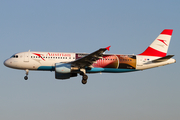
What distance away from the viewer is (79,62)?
44.9 meters

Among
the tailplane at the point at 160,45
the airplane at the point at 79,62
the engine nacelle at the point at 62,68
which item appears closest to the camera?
the engine nacelle at the point at 62,68

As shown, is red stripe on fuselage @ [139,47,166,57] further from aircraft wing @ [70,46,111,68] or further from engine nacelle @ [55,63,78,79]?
engine nacelle @ [55,63,78,79]

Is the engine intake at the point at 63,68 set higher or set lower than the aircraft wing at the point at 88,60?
lower

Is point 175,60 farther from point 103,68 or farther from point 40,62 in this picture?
point 40,62

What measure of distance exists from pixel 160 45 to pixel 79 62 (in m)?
14.6

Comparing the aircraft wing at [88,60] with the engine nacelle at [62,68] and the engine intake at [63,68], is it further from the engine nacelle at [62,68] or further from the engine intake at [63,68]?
the engine nacelle at [62,68]

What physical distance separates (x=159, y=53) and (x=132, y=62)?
529 centimetres

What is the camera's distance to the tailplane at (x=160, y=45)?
50844 millimetres

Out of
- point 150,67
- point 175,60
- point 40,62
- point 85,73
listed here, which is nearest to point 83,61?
point 85,73

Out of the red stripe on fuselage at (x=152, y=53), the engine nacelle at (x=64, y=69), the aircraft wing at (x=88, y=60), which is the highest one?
the red stripe on fuselage at (x=152, y=53)

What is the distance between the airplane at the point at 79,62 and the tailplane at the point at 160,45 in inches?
48.2

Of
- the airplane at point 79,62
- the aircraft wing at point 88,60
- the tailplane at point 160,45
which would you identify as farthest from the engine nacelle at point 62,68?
the tailplane at point 160,45

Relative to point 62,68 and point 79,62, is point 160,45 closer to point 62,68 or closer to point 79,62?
point 79,62

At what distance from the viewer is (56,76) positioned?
47594 millimetres
